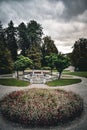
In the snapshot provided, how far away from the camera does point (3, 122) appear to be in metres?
7.75

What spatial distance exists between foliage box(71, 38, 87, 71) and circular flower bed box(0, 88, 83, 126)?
3422 cm

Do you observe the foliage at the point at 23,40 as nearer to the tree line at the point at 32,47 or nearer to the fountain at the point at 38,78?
the tree line at the point at 32,47

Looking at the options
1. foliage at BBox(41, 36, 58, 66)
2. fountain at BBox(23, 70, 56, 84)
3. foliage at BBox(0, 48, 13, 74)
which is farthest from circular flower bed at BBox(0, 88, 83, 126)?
foliage at BBox(41, 36, 58, 66)

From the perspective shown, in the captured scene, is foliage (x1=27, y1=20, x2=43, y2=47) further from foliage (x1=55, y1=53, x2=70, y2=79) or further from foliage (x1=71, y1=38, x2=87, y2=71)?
foliage (x1=55, y1=53, x2=70, y2=79)

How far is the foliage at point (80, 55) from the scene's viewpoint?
139 ft

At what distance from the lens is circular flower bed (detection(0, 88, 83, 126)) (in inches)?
292

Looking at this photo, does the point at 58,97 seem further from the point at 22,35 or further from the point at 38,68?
the point at 22,35

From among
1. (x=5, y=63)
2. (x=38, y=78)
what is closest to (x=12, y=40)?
(x=5, y=63)

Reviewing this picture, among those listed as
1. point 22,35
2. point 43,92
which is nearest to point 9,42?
point 22,35

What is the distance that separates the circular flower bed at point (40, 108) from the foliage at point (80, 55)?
112 feet

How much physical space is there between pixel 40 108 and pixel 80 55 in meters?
40.5

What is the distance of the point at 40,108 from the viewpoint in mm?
7672

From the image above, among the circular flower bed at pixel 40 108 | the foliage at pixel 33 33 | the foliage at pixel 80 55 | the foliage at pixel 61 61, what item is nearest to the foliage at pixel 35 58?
the foliage at pixel 80 55

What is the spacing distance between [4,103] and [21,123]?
5.64ft
